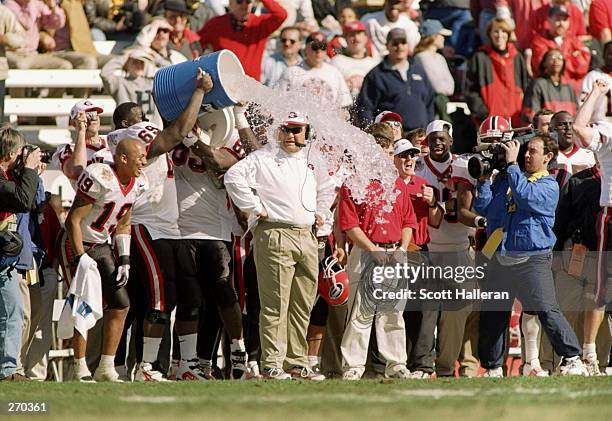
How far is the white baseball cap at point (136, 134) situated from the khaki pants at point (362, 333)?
1881mm

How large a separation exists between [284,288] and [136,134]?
1504 mm

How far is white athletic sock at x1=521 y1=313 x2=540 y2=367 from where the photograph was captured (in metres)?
11.7

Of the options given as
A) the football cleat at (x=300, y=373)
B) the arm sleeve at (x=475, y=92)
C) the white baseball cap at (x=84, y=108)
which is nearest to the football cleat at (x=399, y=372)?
the football cleat at (x=300, y=373)

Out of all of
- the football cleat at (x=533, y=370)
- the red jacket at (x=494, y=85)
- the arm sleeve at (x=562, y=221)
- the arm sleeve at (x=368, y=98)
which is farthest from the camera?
the red jacket at (x=494, y=85)

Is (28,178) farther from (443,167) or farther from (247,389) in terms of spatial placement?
(443,167)

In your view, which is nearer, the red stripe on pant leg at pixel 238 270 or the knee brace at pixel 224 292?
the knee brace at pixel 224 292

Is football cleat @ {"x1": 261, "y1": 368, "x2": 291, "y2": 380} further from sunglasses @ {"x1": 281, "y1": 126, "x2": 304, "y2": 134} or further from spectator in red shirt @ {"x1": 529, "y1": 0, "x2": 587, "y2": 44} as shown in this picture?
spectator in red shirt @ {"x1": 529, "y1": 0, "x2": 587, "y2": 44}

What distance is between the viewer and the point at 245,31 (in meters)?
14.7

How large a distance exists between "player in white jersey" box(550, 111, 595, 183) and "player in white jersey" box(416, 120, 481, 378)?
1.12 meters

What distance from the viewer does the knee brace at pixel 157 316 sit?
10227 millimetres

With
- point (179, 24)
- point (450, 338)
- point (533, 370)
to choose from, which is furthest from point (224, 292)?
point (179, 24)

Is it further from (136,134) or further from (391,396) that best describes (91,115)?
(391,396)

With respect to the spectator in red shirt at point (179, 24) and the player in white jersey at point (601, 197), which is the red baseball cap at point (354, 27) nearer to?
the spectator in red shirt at point (179, 24)

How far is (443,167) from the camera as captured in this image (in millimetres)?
11727
